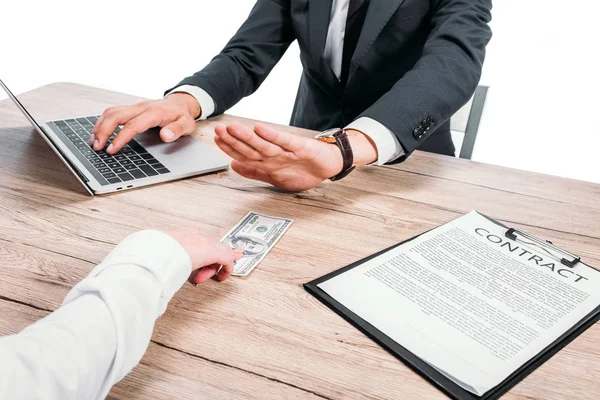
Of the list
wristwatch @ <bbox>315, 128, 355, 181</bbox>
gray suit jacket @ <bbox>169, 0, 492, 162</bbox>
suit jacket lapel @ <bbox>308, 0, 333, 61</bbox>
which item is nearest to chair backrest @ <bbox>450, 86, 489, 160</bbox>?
gray suit jacket @ <bbox>169, 0, 492, 162</bbox>

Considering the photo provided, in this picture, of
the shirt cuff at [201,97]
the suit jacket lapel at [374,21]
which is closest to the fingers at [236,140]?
the shirt cuff at [201,97]

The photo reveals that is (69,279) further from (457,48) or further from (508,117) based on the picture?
(508,117)

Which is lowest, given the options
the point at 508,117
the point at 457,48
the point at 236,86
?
the point at 508,117

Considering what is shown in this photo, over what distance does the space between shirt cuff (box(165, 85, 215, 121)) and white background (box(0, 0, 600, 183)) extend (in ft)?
6.56

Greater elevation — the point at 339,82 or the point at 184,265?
the point at 339,82

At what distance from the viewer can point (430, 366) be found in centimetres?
56

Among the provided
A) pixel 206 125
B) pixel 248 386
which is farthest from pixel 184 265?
pixel 206 125

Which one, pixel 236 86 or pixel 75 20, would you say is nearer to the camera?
pixel 236 86

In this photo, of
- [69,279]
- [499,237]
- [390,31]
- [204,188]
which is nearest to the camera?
[69,279]

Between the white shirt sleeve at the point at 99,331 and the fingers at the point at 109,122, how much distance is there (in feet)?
1.44

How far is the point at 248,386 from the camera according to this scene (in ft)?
1.70

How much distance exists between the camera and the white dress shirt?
1.01 metres

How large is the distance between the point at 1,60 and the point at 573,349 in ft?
12.7

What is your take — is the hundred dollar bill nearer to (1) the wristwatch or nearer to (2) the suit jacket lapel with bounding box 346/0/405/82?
(1) the wristwatch
